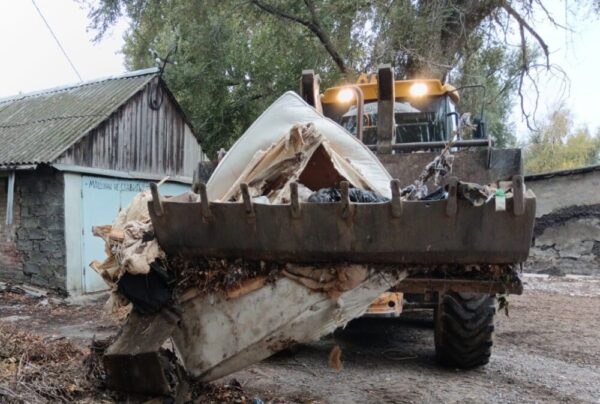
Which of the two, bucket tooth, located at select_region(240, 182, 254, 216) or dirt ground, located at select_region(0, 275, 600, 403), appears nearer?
bucket tooth, located at select_region(240, 182, 254, 216)

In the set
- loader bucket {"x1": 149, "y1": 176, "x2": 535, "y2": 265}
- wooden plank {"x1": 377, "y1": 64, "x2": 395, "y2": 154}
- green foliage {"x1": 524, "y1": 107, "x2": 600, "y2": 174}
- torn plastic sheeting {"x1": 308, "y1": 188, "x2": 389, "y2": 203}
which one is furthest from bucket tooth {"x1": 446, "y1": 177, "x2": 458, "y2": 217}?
green foliage {"x1": 524, "y1": 107, "x2": 600, "y2": 174}

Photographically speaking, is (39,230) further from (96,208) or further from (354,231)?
(354,231)

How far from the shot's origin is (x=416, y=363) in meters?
4.84

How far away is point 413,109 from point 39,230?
723cm

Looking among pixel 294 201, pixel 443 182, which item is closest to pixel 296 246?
pixel 294 201

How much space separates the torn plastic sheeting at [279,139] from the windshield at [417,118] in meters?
2.34

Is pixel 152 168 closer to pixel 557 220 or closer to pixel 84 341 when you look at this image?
pixel 84 341

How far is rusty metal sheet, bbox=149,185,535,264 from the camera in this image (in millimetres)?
2336

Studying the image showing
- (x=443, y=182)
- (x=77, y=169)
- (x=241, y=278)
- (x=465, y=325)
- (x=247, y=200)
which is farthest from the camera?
(x=77, y=169)

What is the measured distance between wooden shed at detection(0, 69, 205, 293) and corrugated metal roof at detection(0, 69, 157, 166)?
38mm

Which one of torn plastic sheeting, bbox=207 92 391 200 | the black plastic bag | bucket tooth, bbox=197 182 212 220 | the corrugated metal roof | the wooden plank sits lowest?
the black plastic bag

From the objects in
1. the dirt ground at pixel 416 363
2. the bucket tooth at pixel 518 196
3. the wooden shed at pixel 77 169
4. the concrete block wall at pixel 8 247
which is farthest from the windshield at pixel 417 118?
the concrete block wall at pixel 8 247

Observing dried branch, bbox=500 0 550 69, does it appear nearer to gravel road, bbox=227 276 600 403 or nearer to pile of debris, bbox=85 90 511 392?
gravel road, bbox=227 276 600 403

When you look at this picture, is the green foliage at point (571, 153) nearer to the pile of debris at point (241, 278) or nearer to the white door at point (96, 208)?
the white door at point (96, 208)
